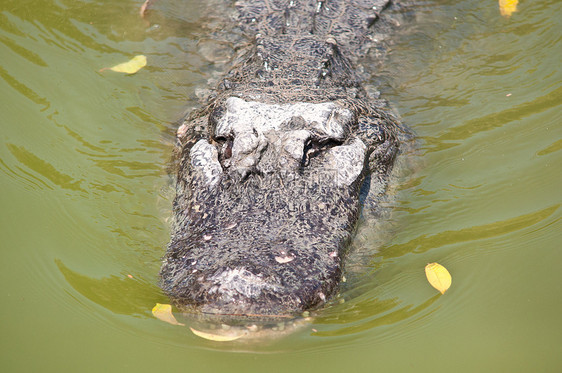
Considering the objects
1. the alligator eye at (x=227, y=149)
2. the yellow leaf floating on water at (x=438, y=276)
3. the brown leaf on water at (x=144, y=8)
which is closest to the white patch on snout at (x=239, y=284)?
the yellow leaf floating on water at (x=438, y=276)

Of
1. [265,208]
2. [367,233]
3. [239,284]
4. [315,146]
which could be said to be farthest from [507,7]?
[239,284]

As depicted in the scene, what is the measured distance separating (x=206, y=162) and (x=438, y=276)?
6.14ft

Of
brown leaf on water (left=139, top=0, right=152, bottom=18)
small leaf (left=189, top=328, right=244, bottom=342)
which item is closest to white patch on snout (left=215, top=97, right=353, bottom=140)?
small leaf (left=189, top=328, right=244, bottom=342)

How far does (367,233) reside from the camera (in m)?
3.98

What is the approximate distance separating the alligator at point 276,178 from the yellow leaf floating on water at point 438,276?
0.56m

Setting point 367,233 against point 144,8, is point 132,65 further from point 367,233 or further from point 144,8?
point 367,233

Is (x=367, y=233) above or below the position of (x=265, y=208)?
below

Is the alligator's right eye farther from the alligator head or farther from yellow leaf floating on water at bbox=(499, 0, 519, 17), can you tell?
yellow leaf floating on water at bbox=(499, 0, 519, 17)

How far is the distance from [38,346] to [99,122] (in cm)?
259

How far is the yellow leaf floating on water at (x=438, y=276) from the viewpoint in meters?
3.55

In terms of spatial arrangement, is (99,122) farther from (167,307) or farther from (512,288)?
(512,288)

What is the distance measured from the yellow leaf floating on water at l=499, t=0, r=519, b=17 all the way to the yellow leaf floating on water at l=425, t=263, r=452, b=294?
437cm

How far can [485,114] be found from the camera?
541 centimetres

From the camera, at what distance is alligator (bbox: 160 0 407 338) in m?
3.09
